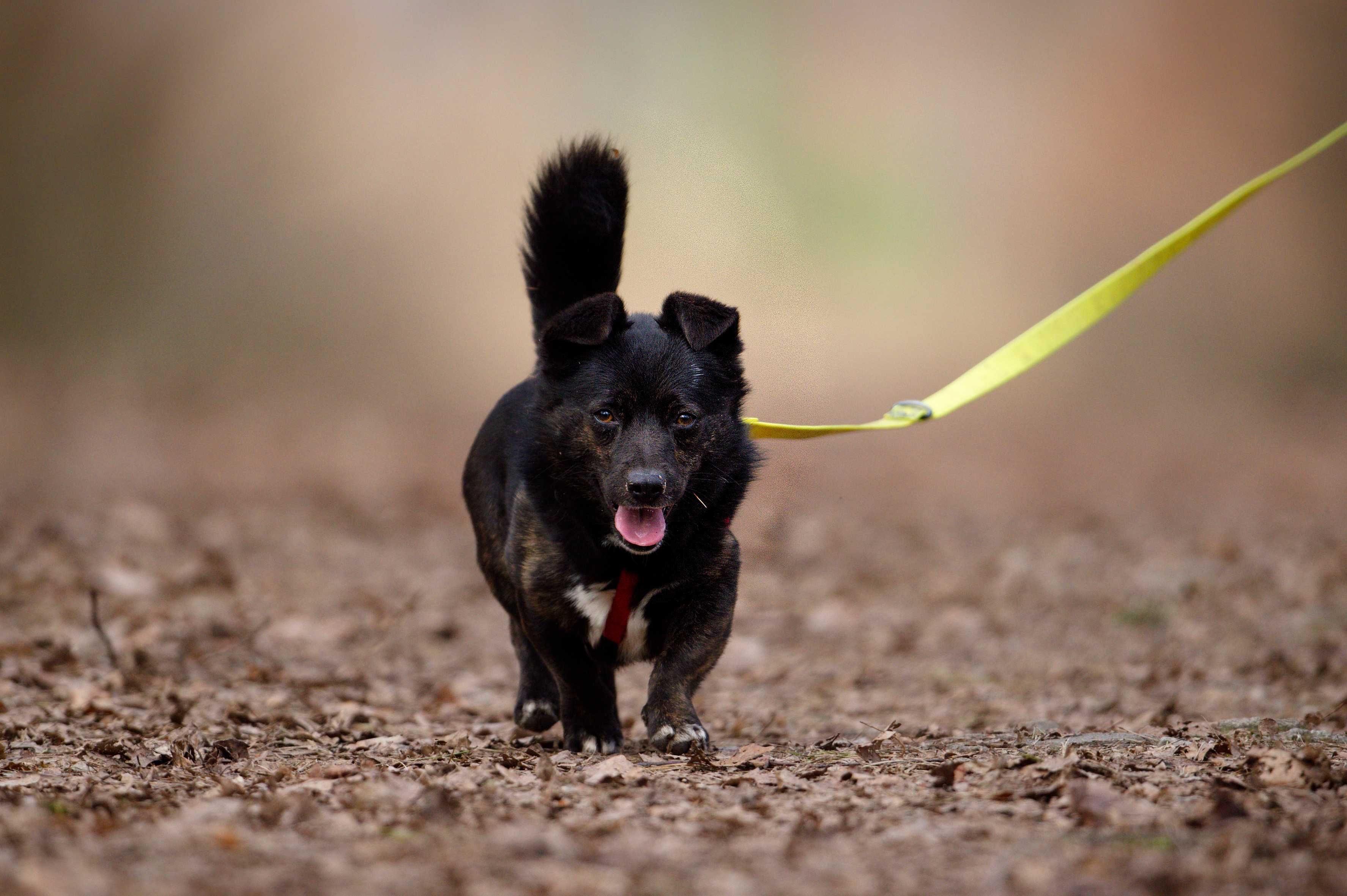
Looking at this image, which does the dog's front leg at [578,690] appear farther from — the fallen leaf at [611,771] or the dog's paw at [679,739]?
the fallen leaf at [611,771]

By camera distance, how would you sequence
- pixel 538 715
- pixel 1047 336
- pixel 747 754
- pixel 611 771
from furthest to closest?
pixel 538 715 → pixel 1047 336 → pixel 747 754 → pixel 611 771

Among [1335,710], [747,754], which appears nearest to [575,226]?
[747,754]

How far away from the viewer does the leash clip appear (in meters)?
4.68

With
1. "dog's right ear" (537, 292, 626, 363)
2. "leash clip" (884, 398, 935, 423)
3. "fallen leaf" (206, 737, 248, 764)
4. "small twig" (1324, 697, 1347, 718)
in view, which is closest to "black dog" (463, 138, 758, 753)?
"dog's right ear" (537, 292, 626, 363)

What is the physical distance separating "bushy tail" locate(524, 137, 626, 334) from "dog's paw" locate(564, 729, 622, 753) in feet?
5.27

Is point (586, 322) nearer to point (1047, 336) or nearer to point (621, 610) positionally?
point (621, 610)

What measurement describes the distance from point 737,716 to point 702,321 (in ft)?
6.46

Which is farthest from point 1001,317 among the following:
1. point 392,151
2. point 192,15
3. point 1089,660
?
point 1089,660

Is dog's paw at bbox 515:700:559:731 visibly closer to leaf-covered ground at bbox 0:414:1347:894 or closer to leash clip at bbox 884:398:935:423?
leaf-covered ground at bbox 0:414:1347:894

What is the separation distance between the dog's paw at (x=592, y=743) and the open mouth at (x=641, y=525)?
2.51 ft

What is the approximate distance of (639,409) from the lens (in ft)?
14.7

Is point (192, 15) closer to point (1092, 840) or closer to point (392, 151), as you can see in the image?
point (392, 151)

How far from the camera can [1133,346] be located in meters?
21.7

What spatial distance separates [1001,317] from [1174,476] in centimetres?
1063
